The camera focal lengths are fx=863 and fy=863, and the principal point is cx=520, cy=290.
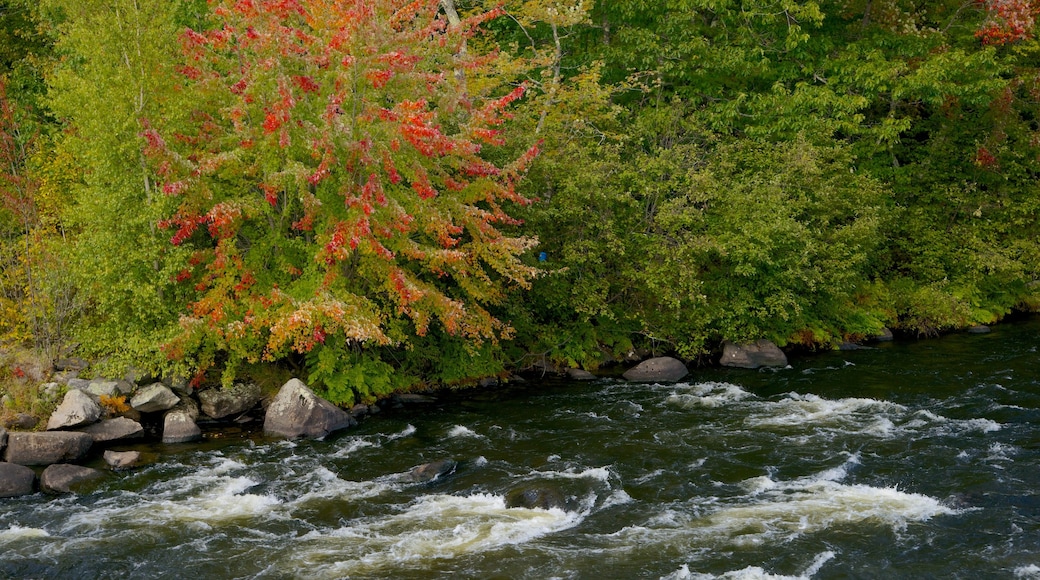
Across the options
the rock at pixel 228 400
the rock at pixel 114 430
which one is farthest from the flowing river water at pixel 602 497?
the rock at pixel 228 400

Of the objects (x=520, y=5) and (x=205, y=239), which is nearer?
(x=205, y=239)

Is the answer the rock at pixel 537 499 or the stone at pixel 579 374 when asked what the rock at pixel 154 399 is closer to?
the rock at pixel 537 499

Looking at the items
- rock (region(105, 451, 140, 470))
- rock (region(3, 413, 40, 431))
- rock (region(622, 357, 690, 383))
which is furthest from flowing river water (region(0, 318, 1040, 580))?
rock (region(3, 413, 40, 431))

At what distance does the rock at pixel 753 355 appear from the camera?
19.6m

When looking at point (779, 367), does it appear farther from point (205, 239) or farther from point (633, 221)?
point (205, 239)

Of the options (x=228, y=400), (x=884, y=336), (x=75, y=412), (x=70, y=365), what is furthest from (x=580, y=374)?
(x=70, y=365)

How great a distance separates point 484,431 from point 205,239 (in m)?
6.63

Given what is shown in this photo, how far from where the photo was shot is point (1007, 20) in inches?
884

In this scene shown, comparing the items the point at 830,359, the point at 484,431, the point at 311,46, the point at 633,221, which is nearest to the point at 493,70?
the point at 633,221

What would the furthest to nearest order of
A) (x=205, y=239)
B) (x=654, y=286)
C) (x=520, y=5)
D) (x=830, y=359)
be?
1. (x=520, y=5)
2. (x=830, y=359)
3. (x=654, y=286)
4. (x=205, y=239)

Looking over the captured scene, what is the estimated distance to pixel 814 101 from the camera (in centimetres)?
2278

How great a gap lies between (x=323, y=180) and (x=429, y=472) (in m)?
5.69

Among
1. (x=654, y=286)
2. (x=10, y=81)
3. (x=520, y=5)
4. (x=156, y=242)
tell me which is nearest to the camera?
(x=156, y=242)

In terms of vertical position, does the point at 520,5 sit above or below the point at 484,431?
Answer: above
